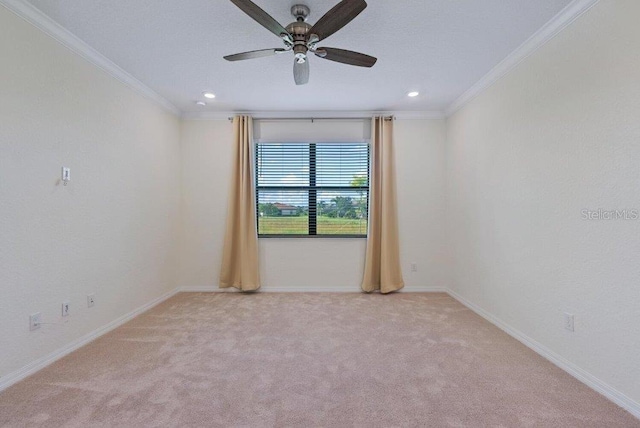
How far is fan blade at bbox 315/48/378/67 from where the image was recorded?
1.94 meters

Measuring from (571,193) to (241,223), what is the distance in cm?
340

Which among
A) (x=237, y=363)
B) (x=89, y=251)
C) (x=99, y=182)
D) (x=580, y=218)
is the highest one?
(x=99, y=182)

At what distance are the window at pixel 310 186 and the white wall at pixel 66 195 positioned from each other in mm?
1442

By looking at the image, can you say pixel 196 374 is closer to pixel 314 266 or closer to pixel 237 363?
pixel 237 363

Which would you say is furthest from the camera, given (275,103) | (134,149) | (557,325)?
(275,103)

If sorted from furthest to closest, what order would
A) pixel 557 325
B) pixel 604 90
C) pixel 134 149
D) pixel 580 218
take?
1. pixel 134 149
2. pixel 557 325
3. pixel 580 218
4. pixel 604 90

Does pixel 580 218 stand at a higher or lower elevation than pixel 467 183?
lower

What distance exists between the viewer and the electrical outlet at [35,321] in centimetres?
192

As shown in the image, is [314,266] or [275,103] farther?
[314,266]

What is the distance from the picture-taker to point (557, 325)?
204 cm

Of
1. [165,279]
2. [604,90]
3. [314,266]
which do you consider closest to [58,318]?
[165,279]

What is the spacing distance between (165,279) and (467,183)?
4.00m

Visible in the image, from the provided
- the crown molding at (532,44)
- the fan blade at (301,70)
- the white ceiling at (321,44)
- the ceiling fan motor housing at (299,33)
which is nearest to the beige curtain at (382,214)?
the white ceiling at (321,44)

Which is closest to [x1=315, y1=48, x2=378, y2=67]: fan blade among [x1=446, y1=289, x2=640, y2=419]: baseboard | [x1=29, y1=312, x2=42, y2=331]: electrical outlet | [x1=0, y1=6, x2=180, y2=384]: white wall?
[x1=0, y1=6, x2=180, y2=384]: white wall
